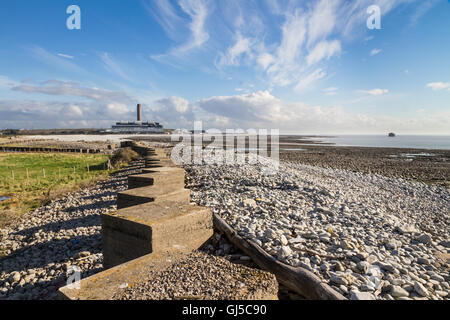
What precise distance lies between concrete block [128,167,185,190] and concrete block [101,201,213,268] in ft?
9.29

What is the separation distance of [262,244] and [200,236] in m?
1.18

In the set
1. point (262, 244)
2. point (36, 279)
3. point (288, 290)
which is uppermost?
point (262, 244)

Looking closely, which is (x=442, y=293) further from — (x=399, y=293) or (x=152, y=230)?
(x=152, y=230)

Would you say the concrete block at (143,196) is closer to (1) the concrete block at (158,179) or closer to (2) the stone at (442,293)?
(1) the concrete block at (158,179)

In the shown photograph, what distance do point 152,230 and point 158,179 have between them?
4.05 meters

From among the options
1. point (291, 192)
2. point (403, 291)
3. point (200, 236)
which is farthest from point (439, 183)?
point (200, 236)

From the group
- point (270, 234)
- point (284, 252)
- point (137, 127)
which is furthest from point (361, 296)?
point (137, 127)

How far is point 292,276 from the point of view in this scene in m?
3.69

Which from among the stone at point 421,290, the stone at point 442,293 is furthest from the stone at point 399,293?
the stone at point 442,293

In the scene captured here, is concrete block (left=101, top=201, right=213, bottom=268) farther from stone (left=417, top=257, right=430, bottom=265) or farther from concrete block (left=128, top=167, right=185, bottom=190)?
stone (left=417, top=257, right=430, bottom=265)

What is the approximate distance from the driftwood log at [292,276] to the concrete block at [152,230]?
81cm
